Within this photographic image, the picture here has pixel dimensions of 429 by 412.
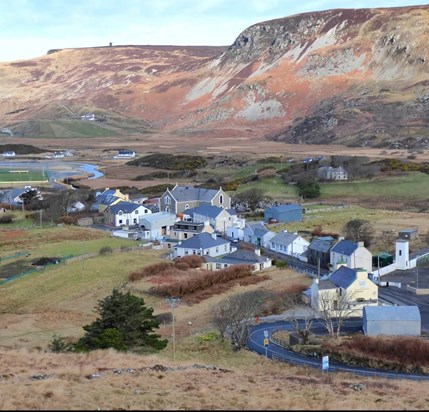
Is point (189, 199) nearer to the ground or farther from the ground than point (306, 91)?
nearer to the ground

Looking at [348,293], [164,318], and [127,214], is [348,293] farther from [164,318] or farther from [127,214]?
[127,214]

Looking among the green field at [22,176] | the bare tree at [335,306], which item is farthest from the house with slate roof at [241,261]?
the green field at [22,176]

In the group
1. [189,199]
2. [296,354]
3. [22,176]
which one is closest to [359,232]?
[189,199]

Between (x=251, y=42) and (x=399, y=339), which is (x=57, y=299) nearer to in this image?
(x=399, y=339)

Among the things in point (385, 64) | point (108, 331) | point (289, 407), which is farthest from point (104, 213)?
point (385, 64)

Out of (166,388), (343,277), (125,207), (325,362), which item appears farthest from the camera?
(125,207)

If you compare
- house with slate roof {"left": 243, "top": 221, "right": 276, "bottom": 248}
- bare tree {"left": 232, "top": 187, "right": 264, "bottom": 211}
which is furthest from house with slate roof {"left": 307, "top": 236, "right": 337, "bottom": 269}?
bare tree {"left": 232, "top": 187, "right": 264, "bottom": 211}
